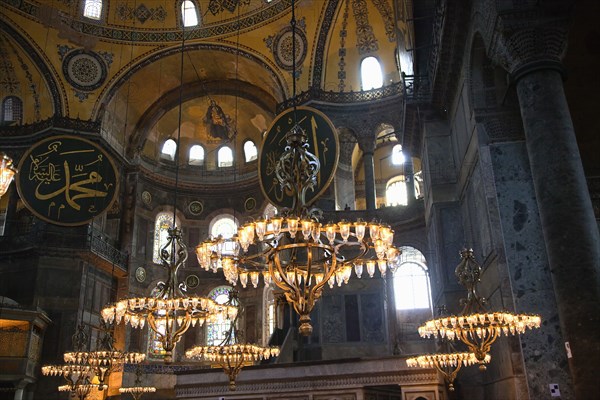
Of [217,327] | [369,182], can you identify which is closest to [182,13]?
[369,182]

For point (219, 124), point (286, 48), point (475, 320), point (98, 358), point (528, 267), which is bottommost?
point (475, 320)

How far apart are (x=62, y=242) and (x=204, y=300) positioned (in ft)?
32.4

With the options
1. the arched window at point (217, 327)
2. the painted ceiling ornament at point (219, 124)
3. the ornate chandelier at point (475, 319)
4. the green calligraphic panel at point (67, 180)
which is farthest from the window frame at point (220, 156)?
the ornate chandelier at point (475, 319)

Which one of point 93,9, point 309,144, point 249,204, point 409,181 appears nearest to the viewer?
point 309,144

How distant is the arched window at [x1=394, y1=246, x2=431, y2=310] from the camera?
19.4 m

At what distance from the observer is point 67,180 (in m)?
11.7

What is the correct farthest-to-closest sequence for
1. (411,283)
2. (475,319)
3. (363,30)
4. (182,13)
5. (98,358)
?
(411,283)
(182,13)
(363,30)
(98,358)
(475,319)

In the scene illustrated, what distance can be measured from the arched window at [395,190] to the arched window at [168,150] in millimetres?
8000

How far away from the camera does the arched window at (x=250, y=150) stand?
20828 millimetres

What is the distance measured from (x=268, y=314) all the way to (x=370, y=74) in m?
8.41

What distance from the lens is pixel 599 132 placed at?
8609 mm

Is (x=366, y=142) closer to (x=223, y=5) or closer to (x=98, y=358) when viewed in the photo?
(x=223, y=5)

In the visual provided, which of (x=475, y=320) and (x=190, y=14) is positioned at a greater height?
(x=190, y=14)

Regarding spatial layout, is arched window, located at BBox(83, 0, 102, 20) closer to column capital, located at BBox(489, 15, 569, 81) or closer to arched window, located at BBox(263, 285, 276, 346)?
arched window, located at BBox(263, 285, 276, 346)
